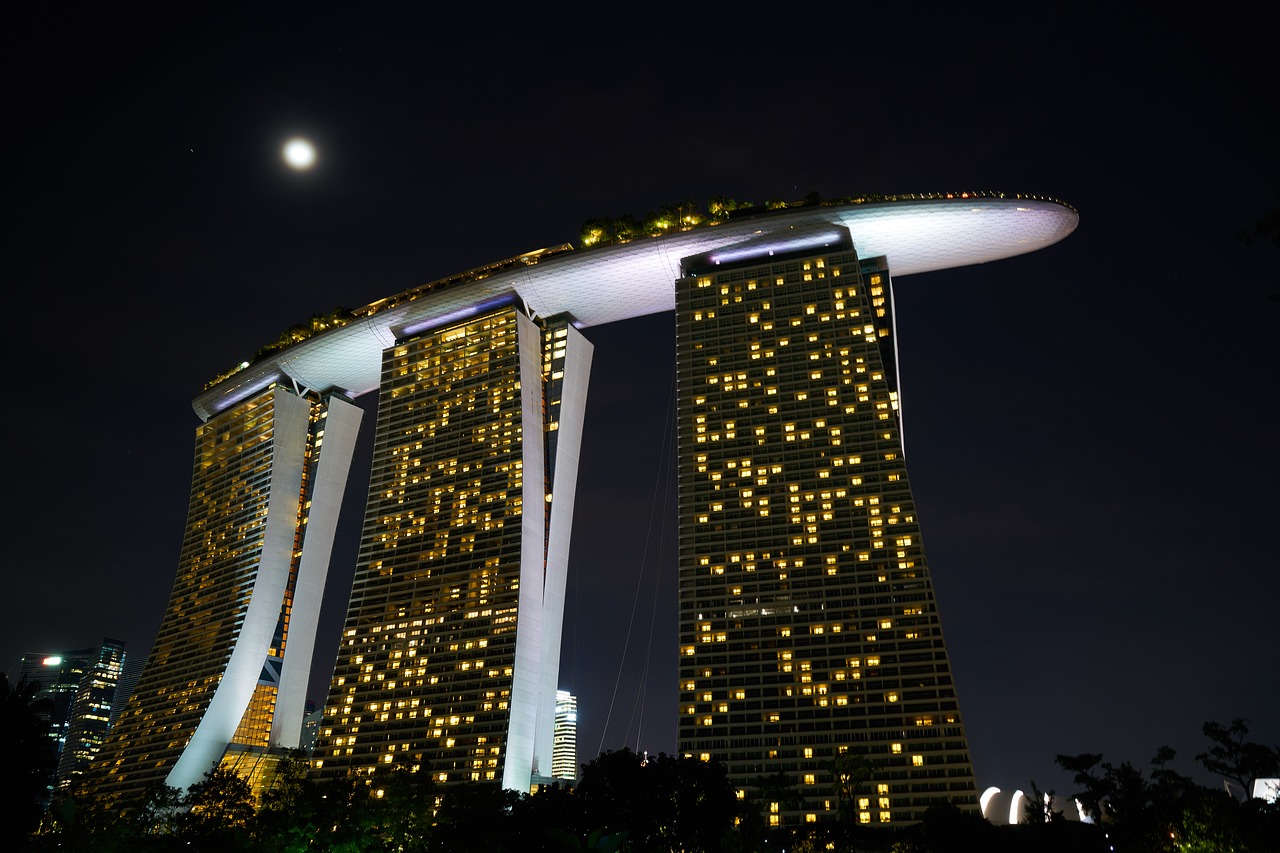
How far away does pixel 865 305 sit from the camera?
130 m

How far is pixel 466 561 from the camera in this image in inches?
5359

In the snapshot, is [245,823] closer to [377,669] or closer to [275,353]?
[377,669]

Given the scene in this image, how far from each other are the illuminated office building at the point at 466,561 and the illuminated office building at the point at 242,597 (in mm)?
24665

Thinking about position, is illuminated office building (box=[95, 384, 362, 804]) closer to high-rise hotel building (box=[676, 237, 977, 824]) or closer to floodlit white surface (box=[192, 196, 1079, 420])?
floodlit white surface (box=[192, 196, 1079, 420])

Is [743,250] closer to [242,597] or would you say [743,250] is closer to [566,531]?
[566,531]

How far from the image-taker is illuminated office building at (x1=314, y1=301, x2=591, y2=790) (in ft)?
415

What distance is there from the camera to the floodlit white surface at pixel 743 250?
133 metres

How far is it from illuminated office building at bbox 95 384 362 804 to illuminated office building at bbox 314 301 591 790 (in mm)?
24665

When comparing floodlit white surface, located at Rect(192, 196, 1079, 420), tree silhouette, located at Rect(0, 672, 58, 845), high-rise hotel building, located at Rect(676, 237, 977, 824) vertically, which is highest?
floodlit white surface, located at Rect(192, 196, 1079, 420)

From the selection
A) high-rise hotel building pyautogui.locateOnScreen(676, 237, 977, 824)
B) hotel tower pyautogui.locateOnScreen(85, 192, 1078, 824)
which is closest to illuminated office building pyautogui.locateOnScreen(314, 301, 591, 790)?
hotel tower pyautogui.locateOnScreen(85, 192, 1078, 824)

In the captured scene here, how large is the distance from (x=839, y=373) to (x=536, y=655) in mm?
48279

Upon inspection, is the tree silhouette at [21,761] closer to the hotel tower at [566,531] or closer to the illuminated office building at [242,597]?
the hotel tower at [566,531]

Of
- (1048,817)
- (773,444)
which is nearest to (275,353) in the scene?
(773,444)

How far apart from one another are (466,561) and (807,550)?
4379 cm
